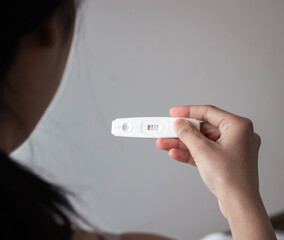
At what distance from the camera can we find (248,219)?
448mm

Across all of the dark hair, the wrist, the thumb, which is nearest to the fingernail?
the thumb

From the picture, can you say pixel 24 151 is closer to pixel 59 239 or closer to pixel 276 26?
pixel 59 239

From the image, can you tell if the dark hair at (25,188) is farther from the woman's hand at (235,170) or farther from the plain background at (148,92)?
the plain background at (148,92)

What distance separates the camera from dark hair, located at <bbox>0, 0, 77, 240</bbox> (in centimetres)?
26

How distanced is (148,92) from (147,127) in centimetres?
20

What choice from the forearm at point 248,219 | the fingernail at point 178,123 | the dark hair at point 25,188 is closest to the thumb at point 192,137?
the fingernail at point 178,123

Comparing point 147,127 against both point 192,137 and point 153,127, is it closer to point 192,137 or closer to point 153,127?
point 153,127

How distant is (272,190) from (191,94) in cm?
47

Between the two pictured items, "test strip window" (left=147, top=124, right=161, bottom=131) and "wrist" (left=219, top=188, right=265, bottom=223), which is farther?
"test strip window" (left=147, top=124, right=161, bottom=131)

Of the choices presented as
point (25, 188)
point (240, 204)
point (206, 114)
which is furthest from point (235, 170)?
point (25, 188)

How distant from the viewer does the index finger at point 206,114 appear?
55cm

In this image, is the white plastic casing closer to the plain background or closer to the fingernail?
the fingernail

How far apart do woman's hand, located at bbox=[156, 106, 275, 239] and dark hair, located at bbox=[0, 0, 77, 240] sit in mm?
253

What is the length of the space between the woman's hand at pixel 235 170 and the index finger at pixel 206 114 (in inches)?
0.4
